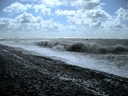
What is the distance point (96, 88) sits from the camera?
12.3 meters

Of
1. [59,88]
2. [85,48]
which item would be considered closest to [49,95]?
[59,88]

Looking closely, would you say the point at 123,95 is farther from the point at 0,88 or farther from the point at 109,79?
the point at 0,88

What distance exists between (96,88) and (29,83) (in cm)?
372

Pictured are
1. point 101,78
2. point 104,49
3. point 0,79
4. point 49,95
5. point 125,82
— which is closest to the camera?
point 49,95

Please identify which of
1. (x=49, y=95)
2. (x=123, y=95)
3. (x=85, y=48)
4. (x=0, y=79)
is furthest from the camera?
(x=85, y=48)

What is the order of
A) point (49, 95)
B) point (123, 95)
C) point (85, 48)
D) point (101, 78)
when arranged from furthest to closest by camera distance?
point (85, 48) < point (101, 78) < point (123, 95) < point (49, 95)

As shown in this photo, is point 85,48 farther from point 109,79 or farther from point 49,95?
point 49,95

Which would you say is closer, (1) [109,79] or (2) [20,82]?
(2) [20,82]

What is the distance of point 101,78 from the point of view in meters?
15.6

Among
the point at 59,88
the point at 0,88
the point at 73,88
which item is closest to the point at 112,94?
the point at 73,88

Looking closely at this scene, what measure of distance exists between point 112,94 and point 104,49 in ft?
101

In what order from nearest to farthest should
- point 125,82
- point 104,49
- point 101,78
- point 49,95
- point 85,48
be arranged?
point 49,95 → point 125,82 → point 101,78 → point 104,49 → point 85,48

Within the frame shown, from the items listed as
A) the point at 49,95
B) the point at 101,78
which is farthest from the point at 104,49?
the point at 49,95

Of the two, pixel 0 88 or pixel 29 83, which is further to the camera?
pixel 29 83
